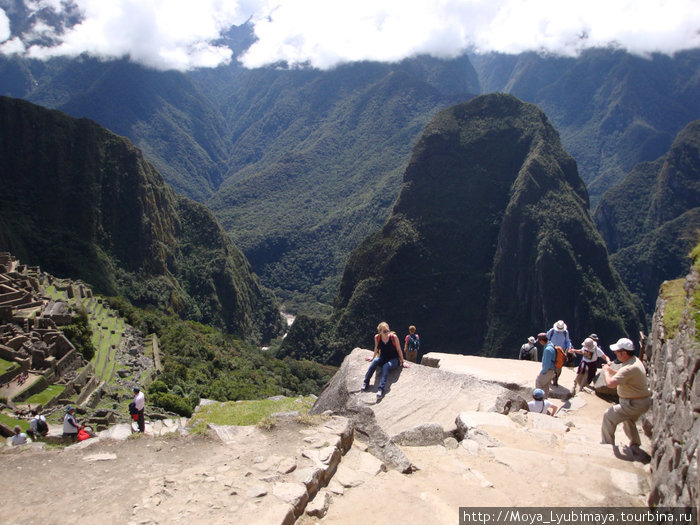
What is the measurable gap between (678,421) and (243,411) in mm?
13500

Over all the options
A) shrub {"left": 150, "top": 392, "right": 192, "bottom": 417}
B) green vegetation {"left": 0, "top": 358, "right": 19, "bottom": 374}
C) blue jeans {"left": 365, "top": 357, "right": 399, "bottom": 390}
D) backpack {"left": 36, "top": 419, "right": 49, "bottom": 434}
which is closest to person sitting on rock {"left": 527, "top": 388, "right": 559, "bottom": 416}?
blue jeans {"left": 365, "top": 357, "right": 399, "bottom": 390}

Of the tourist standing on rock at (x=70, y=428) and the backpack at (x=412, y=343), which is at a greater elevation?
the backpack at (x=412, y=343)

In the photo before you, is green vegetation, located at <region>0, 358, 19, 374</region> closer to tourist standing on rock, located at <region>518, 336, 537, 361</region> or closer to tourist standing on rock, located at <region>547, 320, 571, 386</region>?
tourist standing on rock, located at <region>518, 336, 537, 361</region>

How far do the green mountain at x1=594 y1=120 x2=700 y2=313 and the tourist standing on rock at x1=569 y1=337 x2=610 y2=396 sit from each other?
13526cm

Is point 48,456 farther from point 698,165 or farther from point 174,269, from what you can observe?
point 698,165

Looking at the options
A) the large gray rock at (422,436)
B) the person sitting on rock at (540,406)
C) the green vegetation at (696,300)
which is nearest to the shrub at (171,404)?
the large gray rock at (422,436)

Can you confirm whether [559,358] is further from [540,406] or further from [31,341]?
[31,341]

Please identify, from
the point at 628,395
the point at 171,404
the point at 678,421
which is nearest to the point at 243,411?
the point at 171,404

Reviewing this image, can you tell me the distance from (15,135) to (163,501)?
4188 inches

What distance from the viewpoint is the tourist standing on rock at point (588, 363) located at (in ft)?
44.2

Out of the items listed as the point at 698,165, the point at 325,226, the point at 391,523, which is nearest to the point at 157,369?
the point at 391,523

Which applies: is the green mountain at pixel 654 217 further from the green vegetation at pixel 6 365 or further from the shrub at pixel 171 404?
the green vegetation at pixel 6 365

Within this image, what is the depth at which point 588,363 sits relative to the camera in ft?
45.1

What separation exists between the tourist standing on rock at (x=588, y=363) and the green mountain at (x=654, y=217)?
5325 inches
